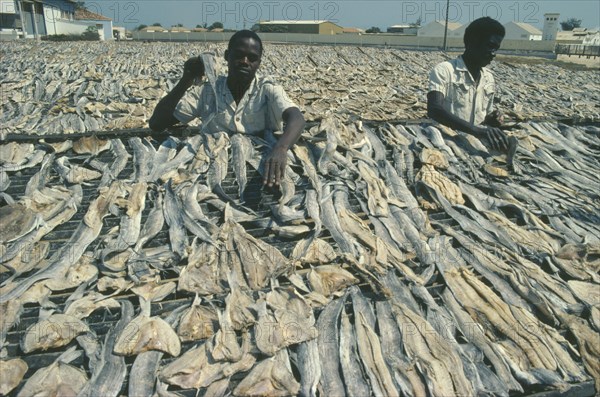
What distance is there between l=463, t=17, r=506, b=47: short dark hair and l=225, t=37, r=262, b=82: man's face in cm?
196

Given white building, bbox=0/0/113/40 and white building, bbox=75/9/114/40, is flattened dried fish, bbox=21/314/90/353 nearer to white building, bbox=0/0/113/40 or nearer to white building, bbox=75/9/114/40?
white building, bbox=0/0/113/40

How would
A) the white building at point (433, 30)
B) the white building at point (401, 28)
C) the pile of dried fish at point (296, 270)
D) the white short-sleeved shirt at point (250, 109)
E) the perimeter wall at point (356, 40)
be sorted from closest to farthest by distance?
the pile of dried fish at point (296, 270) < the white short-sleeved shirt at point (250, 109) < the perimeter wall at point (356, 40) < the white building at point (433, 30) < the white building at point (401, 28)

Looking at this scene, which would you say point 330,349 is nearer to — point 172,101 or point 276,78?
point 172,101

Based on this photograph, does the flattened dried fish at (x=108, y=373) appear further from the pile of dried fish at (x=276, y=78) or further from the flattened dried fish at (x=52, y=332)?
the pile of dried fish at (x=276, y=78)

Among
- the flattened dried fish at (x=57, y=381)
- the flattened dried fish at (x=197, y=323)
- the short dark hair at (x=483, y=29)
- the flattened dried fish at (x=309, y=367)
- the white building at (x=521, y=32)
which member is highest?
the white building at (x=521, y=32)

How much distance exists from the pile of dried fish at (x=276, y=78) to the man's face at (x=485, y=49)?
2.31 m

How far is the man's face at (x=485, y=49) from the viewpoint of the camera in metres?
3.78

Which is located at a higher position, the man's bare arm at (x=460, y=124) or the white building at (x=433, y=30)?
the white building at (x=433, y=30)

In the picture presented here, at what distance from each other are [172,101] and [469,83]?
106 inches

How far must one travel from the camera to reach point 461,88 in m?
4.10

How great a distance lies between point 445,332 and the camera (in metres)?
1.82

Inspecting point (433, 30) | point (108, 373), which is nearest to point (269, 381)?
point (108, 373)

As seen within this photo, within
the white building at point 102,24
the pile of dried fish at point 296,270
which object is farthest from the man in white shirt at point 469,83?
the white building at point 102,24

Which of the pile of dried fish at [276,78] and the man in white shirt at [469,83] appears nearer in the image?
the man in white shirt at [469,83]
